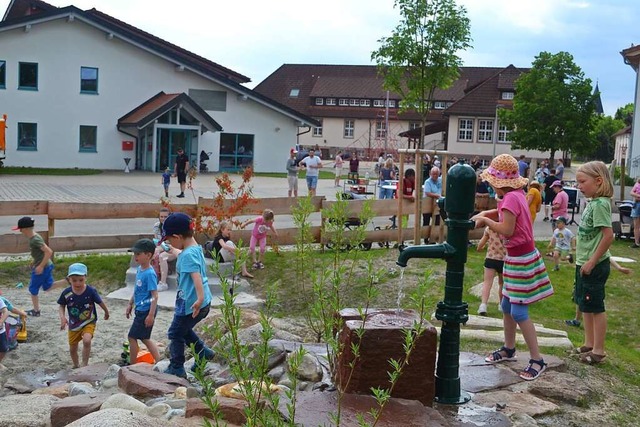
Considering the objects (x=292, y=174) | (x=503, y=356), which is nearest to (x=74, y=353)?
(x=503, y=356)

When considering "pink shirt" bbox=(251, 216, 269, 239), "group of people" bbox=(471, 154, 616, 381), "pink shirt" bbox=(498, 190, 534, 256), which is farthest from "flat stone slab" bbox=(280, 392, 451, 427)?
"pink shirt" bbox=(251, 216, 269, 239)

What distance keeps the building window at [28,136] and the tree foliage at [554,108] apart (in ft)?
106

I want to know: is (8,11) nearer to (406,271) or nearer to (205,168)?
(205,168)

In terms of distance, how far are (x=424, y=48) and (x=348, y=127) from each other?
4377 cm

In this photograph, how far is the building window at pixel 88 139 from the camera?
135 feet

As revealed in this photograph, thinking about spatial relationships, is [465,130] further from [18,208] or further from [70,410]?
[70,410]

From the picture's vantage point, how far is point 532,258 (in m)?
6.21

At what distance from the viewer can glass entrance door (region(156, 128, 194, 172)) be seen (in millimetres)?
40719

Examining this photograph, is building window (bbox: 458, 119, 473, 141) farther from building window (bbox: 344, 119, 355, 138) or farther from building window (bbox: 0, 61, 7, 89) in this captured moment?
building window (bbox: 0, 61, 7, 89)

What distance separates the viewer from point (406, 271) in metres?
12.5

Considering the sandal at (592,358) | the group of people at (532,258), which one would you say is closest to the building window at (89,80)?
the group of people at (532,258)

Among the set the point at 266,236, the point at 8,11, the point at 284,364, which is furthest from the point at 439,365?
the point at 8,11

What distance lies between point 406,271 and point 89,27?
31.4 metres

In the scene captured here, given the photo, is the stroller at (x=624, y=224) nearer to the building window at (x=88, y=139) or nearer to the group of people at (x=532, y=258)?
the group of people at (x=532, y=258)
